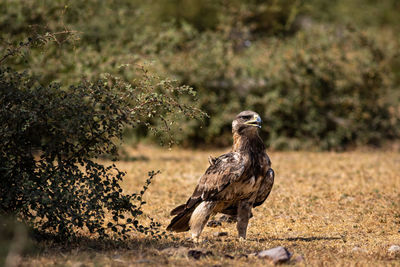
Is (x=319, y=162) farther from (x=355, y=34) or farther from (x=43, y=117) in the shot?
(x=43, y=117)

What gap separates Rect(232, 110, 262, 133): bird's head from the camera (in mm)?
6766

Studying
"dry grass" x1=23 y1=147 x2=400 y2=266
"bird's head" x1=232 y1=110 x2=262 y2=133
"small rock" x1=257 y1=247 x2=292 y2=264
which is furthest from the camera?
"bird's head" x1=232 y1=110 x2=262 y2=133

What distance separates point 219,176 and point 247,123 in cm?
72

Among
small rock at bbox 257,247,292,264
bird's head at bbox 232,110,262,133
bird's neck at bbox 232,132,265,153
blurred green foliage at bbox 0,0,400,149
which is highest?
bird's head at bbox 232,110,262,133

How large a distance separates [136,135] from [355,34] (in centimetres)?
742

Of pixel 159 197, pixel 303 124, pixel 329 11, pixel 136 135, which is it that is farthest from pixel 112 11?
pixel 329 11

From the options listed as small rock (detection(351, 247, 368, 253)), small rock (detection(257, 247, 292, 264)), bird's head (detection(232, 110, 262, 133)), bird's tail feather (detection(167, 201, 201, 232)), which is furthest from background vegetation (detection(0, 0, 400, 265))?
bird's head (detection(232, 110, 262, 133))

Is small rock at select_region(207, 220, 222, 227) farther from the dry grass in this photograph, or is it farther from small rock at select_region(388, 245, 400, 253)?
small rock at select_region(388, 245, 400, 253)

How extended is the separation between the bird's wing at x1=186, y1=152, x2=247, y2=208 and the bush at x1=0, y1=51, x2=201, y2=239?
2.02 ft

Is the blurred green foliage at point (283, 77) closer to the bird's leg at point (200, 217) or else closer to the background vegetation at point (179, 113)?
the background vegetation at point (179, 113)

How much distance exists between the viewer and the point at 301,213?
356 inches

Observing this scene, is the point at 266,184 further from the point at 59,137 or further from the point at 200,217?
the point at 59,137

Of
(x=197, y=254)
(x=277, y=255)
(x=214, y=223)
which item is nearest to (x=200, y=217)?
(x=197, y=254)

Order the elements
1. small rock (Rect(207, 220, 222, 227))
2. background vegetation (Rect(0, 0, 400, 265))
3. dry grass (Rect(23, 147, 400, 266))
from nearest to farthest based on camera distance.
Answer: dry grass (Rect(23, 147, 400, 266)), background vegetation (Rect(0, 0, 400, 265)), small rock (Rect(207, 220, 222, 227))
